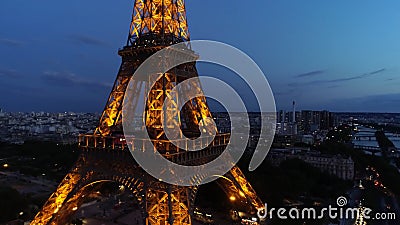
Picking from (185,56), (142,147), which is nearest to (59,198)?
(142,147)

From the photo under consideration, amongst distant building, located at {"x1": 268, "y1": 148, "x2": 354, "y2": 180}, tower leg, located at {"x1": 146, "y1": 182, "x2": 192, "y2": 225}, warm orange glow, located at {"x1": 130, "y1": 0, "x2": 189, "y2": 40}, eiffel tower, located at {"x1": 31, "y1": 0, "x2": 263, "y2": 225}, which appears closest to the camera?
tower leg, located at {"x1": 146, "y1": 182, "x2": 192, "y2": 225}

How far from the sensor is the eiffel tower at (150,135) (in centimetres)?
1133

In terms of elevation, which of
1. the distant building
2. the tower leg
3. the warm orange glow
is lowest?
the distant building

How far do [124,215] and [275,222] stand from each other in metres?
10.2

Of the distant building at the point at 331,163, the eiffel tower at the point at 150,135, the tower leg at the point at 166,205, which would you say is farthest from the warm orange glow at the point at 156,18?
the distant building at the point at 331,163

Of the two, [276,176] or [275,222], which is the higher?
[276,176]

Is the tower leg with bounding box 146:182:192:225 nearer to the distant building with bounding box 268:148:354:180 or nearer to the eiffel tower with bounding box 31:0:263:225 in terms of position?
the eiffel tower with bounding box 31:0:263:225

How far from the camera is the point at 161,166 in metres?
11.4

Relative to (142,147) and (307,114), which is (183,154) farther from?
(307,114)

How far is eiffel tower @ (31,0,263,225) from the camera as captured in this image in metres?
11.3

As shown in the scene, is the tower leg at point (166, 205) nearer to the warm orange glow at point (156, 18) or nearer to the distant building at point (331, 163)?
the warm orange glow at point (156, 18)

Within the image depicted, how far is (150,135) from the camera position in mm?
12422

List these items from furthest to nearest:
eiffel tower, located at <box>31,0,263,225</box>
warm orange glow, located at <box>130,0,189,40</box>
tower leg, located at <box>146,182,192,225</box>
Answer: warm orange glow, located at <box>130,0,189,40</box> → eiffel tower, located at <box>31,0,263,225</box> → tower leg, located at <box>146,182,192,225</box>

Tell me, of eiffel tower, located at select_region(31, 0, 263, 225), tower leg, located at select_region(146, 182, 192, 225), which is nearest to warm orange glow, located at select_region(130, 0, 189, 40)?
eiffel tower, located at select_region(31, 0, 263, 225)
